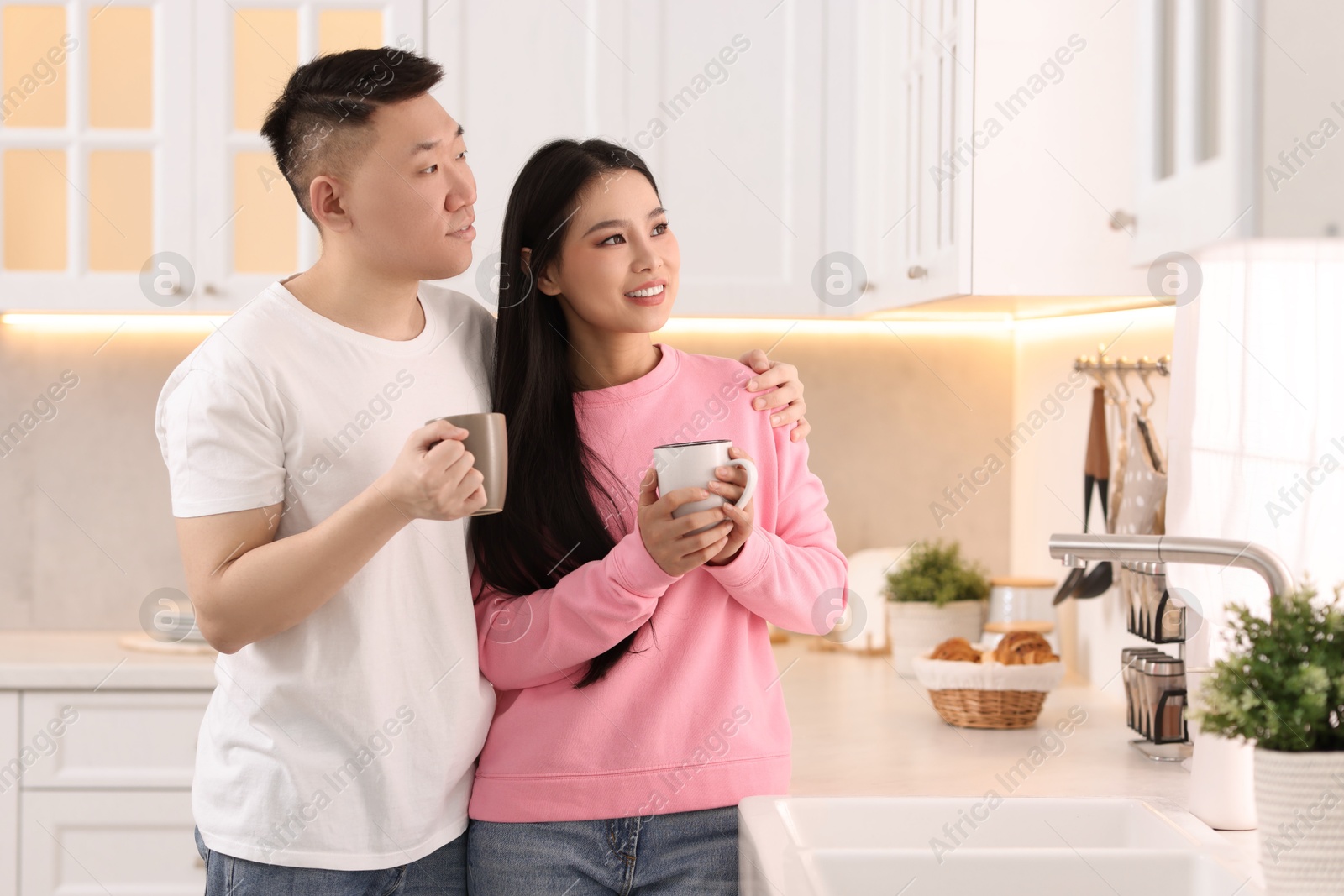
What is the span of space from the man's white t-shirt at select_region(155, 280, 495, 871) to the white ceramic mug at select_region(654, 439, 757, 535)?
24cm

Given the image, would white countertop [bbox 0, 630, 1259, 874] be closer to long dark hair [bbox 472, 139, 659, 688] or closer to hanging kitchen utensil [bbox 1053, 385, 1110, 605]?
hanging kitchen utensil [bbox 1053, 385, 1110, 605]

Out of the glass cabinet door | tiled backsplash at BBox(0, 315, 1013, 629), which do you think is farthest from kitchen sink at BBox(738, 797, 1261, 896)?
the glass cabinet door

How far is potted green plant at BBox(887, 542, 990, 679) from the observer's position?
6.95 ft

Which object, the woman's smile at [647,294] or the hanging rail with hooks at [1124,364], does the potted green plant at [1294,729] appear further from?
the hanging rail with hooks at [1124,364]

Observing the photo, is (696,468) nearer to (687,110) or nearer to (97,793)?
(687,110)

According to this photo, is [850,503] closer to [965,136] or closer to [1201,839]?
[965,136]

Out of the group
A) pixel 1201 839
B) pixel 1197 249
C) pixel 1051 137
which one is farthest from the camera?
pixel 1051 137

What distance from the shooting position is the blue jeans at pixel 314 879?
105cm

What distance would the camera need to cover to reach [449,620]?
1112 millimetres

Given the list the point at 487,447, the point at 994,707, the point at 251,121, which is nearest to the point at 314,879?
the point at 487,447

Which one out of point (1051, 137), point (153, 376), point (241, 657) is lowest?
point (241, 657)

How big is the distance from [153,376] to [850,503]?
57.1 inches

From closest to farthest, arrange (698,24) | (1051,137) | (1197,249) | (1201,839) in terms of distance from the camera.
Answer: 1. (1197,249)
2. (1201,839)
3. (1051,137)
4. (698,24)

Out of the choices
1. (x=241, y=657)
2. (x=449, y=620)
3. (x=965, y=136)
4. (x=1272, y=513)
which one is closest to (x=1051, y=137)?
(x=965, y=136)
